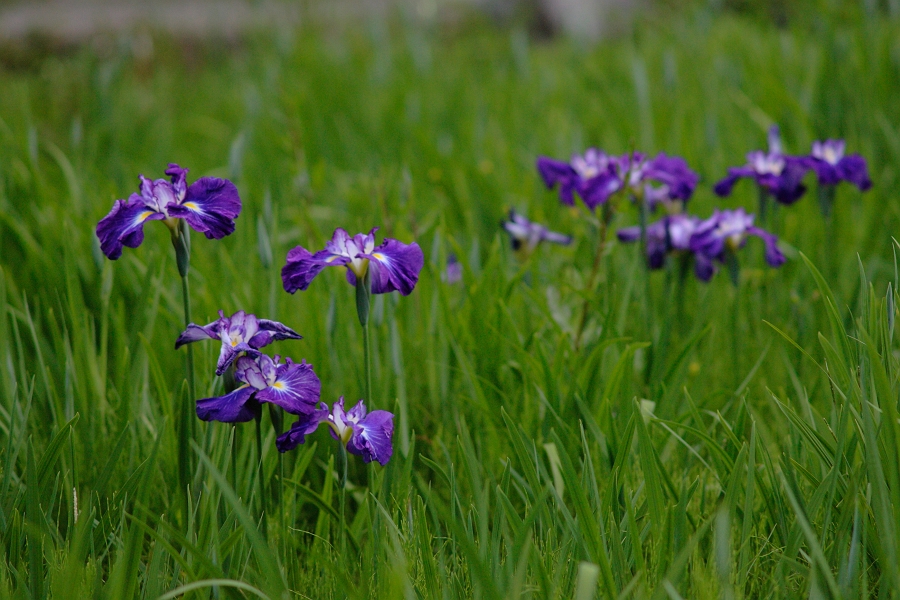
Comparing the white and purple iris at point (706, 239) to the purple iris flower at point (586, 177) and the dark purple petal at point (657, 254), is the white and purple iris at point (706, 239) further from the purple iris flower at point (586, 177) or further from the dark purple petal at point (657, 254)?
the purple iris flower at point (586, 177)

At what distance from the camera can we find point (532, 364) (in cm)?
133

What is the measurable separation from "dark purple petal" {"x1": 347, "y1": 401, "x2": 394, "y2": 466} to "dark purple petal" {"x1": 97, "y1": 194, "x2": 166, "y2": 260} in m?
0.40

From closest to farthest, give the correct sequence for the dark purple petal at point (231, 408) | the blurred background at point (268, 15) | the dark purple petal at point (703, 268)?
the dark purple petal at point (231, 408) < the dark purple petal at point (703, 268) < the blurred background at point (268, 15)

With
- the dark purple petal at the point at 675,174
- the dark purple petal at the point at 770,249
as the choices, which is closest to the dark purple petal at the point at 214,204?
the dark purple petal at the point at 675,174

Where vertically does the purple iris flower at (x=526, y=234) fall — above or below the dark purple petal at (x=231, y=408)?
above

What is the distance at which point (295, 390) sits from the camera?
992 millimetres

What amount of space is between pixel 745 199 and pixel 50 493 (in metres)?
2.06

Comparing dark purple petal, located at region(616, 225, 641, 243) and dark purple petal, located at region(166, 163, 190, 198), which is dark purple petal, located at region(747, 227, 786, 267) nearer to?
dark purple petal, located at region(616, 225, 641, 243)

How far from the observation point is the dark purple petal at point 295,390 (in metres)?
0.97

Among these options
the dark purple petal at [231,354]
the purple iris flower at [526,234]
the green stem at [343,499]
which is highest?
the purple iris flower at [526,234]

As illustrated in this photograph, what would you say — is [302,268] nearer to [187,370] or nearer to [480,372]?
[187,370]

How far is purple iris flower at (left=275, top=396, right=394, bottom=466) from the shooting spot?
99 centimetres

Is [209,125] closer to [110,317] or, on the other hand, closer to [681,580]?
[110,317]

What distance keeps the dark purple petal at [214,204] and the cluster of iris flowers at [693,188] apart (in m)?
0.81
